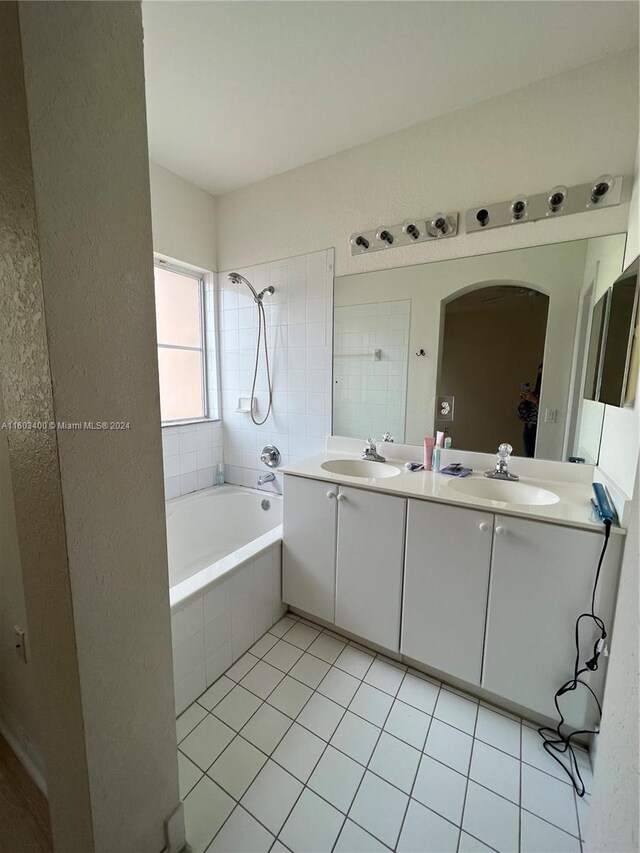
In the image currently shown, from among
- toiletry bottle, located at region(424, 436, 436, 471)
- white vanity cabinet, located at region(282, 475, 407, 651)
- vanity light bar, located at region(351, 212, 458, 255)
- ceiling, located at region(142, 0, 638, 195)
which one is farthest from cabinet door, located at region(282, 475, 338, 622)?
ceiling, located at region(142, 0, 638, 195)

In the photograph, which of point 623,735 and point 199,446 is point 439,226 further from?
point 199,446

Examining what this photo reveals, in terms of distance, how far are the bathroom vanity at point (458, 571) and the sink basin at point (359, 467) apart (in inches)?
2.3

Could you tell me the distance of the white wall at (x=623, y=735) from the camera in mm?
639

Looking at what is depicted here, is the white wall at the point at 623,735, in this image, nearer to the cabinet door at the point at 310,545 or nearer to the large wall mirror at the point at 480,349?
the large wall mirror at the point at 480,349

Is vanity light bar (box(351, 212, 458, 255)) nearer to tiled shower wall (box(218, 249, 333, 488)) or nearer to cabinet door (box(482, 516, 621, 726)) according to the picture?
tiled shower wall (box(218, 249, 333, 488))

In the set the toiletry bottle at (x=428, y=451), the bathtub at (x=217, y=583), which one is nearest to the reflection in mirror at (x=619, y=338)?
the toiletry bottle at (x=428, y=451)

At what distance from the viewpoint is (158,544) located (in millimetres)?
798

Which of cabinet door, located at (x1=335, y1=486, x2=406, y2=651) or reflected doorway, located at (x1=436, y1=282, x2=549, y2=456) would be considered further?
reflected doorway, located at (x1=436, y1=282, x2=549, y2=456)

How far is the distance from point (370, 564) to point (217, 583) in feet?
2.23

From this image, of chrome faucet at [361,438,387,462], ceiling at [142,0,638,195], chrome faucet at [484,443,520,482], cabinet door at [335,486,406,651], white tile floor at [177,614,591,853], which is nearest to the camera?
white tile floor at [177,614,591,853]

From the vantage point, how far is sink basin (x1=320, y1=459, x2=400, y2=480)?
1869mm

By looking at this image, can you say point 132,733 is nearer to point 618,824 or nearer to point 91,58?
point 618,824

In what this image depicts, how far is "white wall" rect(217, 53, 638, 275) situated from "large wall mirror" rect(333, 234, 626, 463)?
0.10 m

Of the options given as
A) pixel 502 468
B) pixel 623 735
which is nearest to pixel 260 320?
pixel 502 468
